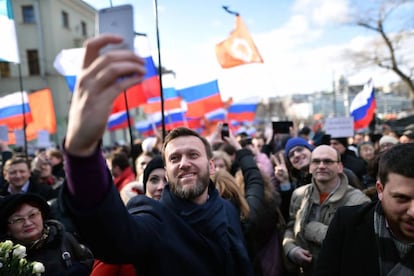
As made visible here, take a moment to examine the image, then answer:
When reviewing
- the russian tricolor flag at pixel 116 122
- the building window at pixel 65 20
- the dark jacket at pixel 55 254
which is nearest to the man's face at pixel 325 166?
the dark jacket at pixel 55 254

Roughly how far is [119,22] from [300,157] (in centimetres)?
355

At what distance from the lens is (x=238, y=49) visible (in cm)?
774

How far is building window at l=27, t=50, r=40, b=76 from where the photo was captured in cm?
2750

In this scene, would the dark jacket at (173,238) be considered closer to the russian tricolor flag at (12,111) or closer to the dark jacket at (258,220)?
the dark jacket at (258,220)

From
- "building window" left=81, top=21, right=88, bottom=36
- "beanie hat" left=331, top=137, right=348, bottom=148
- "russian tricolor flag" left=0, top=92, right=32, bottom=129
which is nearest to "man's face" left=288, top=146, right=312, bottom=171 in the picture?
"beanie hat" left=331, top=137, right=348, bottom=148

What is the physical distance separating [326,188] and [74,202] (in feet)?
7.81

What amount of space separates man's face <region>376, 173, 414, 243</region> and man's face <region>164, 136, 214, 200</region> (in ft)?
3.00

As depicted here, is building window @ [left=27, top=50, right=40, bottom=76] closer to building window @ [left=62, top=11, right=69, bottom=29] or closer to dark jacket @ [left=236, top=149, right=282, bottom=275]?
building window @ [left=62, top=11, right=69, bottom=29]

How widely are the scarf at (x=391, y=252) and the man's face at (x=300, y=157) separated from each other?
99.8 inches

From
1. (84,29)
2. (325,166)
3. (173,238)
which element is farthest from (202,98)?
(84,29)

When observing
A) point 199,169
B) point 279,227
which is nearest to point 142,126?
point 279,227

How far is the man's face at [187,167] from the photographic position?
76.6 inches

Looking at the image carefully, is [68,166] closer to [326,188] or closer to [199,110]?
[326,188]

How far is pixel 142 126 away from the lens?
57.1 feet
